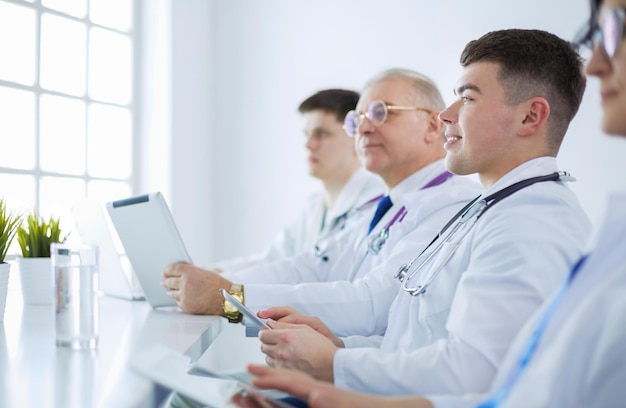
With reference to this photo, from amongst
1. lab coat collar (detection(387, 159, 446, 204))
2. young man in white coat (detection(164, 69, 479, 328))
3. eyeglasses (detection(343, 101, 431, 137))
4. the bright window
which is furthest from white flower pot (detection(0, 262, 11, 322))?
the bright window

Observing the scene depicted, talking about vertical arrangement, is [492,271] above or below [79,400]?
above

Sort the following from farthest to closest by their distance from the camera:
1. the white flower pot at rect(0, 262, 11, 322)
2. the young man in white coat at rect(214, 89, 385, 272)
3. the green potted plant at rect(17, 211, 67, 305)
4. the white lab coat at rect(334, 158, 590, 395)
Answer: the young man in white coat at rect(214, 89, 385, 272)
the green potted plant at rect(17, 211, 67, 305)
the white flower pot at rect(0, 262, 11, 322)
the white lab coat at rect(334, 158, 590, 395)

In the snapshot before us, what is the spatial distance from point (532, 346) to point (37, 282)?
5.67 ft

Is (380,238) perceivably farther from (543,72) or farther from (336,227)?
(336,227)

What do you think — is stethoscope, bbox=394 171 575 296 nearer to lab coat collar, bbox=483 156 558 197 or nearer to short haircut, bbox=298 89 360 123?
lab coat collar, bbox=483 156 558 197

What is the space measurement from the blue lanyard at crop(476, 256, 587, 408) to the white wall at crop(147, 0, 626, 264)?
11.3ft

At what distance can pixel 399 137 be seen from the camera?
2.71 meters

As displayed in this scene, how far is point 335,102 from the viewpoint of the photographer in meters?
3.86

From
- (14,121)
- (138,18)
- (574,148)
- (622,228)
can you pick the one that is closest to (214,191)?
(138,18)

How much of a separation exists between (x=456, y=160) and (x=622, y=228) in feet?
2.74

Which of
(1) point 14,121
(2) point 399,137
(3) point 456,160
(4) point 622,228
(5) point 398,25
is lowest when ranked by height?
(4) point 622,228

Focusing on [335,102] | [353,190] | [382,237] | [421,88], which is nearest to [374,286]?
[382,237]

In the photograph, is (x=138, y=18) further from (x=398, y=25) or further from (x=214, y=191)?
(x=398, y=25)

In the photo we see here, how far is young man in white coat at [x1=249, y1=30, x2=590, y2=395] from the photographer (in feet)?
4.00
